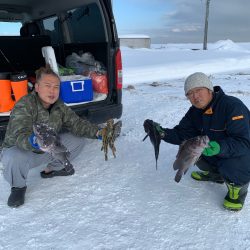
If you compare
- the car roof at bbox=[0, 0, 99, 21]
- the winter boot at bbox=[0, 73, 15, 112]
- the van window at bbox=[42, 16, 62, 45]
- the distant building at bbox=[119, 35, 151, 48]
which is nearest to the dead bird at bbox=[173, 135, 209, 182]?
the winter boot at bbox=[0, 73, 15, 112]

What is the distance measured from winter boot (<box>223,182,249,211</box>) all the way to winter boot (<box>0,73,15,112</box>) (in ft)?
7.52

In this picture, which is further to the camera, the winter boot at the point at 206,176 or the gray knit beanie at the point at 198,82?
the winter boot at the point at 206,176

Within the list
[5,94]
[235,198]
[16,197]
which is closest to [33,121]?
[16,197]

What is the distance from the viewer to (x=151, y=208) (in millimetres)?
2672

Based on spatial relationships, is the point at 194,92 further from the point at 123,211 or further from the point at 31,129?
the point at 31,129

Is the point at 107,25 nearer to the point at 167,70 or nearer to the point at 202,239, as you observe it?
the point at 202,239

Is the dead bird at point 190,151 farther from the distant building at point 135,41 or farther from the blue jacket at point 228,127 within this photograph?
the distant building at point 135,41

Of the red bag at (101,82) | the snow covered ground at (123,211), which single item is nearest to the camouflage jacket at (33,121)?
the snow covered ground at (123,211)

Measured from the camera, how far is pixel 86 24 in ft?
14.7

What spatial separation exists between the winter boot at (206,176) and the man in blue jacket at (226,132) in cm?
18

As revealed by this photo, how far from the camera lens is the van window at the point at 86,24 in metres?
4.13

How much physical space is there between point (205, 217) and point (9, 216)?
1495mm

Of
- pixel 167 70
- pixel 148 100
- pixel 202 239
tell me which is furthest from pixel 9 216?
pixel 167 70

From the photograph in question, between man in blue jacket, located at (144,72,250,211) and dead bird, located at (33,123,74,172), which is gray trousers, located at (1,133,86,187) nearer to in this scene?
dead bird, located at (33,123,74,172)
